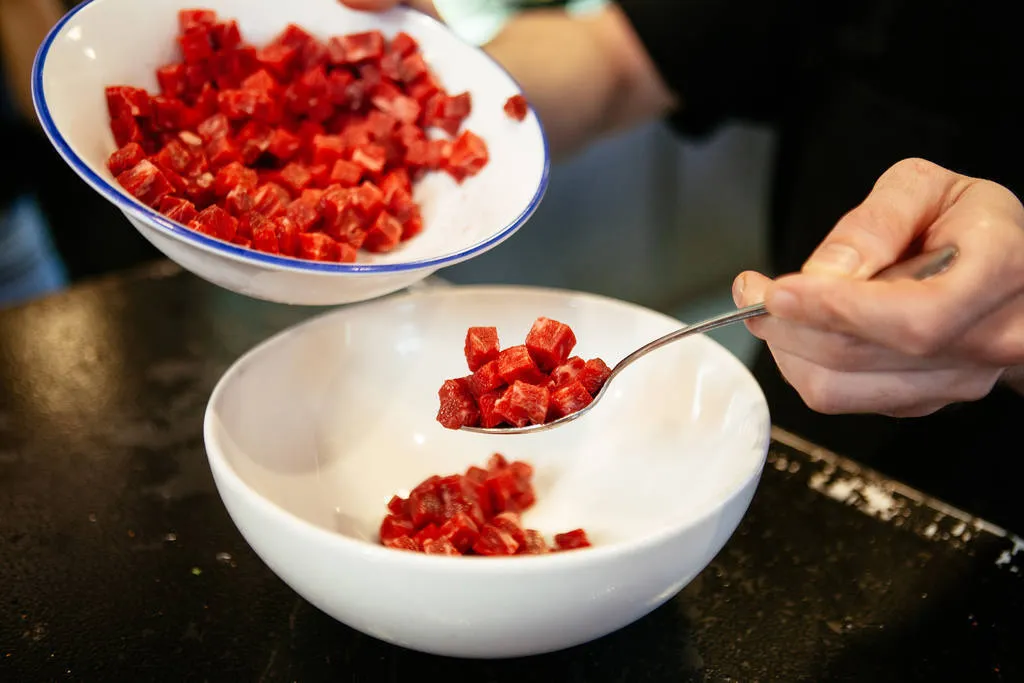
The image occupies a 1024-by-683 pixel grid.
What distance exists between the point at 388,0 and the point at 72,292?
0.80 m

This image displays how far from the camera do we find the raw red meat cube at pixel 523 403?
0.99 m

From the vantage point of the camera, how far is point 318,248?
1.09 meters

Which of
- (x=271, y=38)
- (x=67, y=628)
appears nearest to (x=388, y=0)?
(x=271, y=38)

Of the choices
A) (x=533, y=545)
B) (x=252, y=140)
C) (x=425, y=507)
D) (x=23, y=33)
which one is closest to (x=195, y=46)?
(x=252, y=140)

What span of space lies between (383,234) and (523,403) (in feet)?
1.10

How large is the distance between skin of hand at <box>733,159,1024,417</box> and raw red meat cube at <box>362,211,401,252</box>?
0.47 metres

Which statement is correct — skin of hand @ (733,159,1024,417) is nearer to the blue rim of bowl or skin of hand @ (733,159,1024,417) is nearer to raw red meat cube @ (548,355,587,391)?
raw red meat cube @ (548,355,587,391)

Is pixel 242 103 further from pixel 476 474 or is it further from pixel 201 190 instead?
pixel 476 474

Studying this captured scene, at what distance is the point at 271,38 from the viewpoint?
1.30 metres

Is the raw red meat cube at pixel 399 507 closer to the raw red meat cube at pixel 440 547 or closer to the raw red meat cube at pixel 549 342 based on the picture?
the raw red meat cube at pixel 440 547

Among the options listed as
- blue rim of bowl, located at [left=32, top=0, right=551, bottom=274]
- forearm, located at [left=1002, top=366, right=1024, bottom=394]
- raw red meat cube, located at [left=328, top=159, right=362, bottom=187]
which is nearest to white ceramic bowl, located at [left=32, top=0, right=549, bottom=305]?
blue rim of bowl, located at [left=32, top=0, right=551, bottom=274]

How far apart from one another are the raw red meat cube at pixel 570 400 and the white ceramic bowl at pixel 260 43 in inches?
Answer: 7.2

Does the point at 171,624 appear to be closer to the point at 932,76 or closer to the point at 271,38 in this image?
the point at 271,38

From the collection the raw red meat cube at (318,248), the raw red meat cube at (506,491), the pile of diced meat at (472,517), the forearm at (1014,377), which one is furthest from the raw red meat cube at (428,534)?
the forearm at (1014,377)
